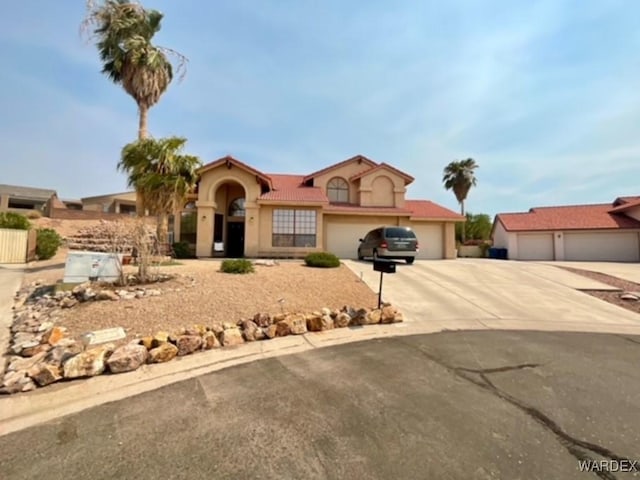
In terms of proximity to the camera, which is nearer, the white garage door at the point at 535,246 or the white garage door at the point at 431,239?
the white garage door at the point at 431,239

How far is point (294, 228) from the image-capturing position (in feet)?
60.6

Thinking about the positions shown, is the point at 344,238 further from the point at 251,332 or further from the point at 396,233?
the point at 251,332

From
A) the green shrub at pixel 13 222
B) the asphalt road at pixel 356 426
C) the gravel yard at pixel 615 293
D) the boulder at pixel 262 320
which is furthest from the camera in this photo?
the green shrub at pixel 13 222

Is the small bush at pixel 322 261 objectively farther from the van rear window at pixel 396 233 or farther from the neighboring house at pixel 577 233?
the neighboring house at pixel 577 233

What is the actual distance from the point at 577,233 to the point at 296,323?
29721 mm

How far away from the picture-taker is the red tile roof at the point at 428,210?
2152cm

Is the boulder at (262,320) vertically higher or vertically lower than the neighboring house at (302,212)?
lower

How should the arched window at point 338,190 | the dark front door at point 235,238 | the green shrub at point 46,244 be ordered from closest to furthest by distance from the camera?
1. the green shrub at point 46,244
2. the dark front door at point 235,238
3. the arched window at point 338,190

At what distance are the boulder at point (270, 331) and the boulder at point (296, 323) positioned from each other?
29 cm

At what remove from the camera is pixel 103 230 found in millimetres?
19141

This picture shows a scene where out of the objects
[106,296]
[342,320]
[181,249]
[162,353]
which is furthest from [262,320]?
[181,249]

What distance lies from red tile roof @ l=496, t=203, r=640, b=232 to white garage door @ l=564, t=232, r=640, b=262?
30.0 inches

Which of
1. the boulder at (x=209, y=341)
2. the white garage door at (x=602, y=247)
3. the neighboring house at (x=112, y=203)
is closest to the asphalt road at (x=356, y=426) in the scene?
the boulder at (x=209, y=341)

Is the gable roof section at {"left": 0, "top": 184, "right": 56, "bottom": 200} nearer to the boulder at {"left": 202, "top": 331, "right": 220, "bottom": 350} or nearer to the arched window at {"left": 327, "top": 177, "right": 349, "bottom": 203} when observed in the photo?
the arched window at {"left": 327, "top": 177, "right": 349, "bottom": 203}
